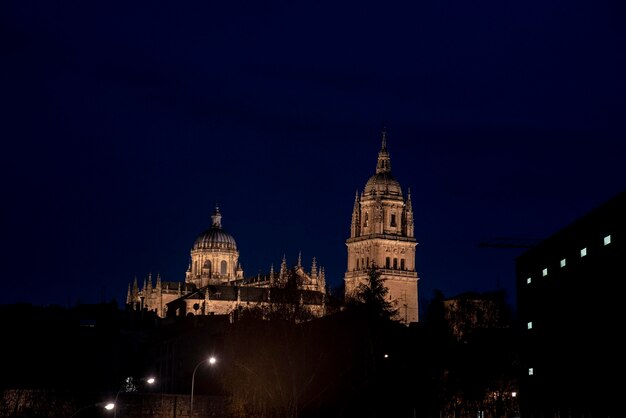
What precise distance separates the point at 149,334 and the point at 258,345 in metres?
83.2

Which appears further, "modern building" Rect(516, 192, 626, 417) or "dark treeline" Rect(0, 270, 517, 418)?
"dark treeline" Rect(0, 270, 517, 418)

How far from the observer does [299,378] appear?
92.8m

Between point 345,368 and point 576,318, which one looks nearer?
point 345,368

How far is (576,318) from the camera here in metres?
99.4

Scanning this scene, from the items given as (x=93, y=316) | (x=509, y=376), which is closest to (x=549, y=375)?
(x=509, y=376)

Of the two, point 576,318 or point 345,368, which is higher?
point 576,318

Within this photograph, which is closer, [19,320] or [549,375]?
[549,375]

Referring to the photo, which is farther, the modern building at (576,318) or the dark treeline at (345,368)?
the dark treeline at (345,368)

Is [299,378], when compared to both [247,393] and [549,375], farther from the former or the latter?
[549,375]

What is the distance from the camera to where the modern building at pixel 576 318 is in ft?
299

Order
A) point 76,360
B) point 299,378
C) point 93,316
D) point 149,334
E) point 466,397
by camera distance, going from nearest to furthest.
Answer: point 299,378
point 466,397
point 76,360
point 149,334
point 93,316

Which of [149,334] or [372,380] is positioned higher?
[149,334]

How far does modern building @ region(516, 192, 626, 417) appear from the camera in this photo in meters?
91.2

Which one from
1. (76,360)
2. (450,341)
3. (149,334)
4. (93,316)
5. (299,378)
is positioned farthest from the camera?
(93,316)
